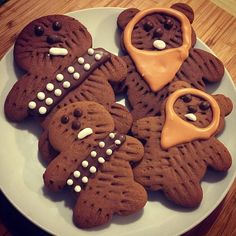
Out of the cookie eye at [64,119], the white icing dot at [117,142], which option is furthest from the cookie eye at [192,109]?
the cookie eye at [64,119]

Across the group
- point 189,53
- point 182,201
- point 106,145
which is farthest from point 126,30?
point 182,201

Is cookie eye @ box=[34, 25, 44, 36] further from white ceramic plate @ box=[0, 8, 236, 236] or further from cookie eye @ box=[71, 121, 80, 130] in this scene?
cookie eye @ box=[71, 121, 80, 130]

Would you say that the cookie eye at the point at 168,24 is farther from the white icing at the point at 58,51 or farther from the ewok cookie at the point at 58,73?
the white icing at the point at 58,51

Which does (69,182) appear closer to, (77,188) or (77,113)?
(77,188)

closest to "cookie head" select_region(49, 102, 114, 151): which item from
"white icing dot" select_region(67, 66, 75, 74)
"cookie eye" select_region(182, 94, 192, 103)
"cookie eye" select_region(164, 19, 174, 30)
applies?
"white icing dot" select_region(67, 66, 75, 74)

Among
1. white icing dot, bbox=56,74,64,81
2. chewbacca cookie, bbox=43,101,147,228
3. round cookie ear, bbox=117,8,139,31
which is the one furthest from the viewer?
round cookie ear, bbox=117,8,139,31

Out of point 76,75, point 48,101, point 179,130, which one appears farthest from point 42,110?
point 179,130

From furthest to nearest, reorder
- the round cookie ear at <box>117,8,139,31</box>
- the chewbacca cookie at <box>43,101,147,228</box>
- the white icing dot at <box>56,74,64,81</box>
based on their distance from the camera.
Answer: the round cookie ear at <box>117,8,139,31</box>
the white icing dot at <box>56,74,64,81</box>
the chewbacca cookie at <box>43,101,147,228</box>
